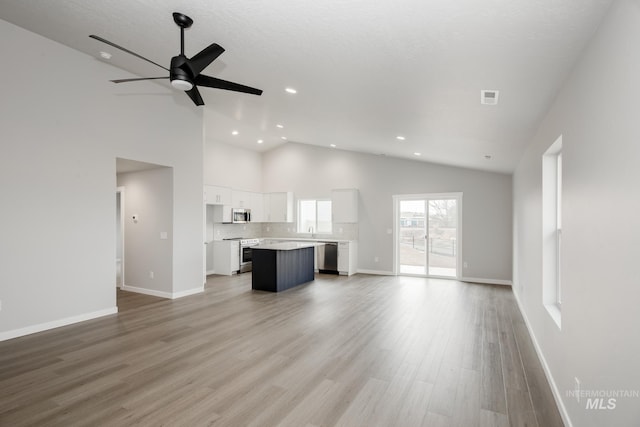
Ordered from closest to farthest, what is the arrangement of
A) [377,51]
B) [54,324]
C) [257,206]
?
1. [377,51]
2. [54,324]
3. [257,206]

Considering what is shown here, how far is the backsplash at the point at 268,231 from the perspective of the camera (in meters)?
8.62

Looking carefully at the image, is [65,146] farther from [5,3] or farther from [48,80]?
[5,3]

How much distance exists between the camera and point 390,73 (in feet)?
9.84

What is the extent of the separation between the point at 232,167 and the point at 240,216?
1.41 metres

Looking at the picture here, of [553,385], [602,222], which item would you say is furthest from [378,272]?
[602,222]

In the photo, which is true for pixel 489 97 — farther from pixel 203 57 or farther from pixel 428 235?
pixel 428 235

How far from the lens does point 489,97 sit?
297cm

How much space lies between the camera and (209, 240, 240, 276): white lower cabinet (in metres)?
8.23

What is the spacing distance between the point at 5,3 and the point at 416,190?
7.53 m

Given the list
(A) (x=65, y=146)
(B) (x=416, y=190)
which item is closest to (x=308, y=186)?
(B) (x=416, y=190)

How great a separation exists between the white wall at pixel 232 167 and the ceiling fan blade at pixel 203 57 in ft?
17.9

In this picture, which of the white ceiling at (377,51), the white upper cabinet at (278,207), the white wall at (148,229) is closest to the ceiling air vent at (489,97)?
the white ceiling at (377,51)

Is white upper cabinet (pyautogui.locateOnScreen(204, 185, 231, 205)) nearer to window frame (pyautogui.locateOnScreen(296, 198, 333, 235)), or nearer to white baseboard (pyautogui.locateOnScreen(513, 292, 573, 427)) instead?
window frame (pyautogui.locateOnScreen(296, 198, 333, 235))

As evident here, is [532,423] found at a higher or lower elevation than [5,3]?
lower
